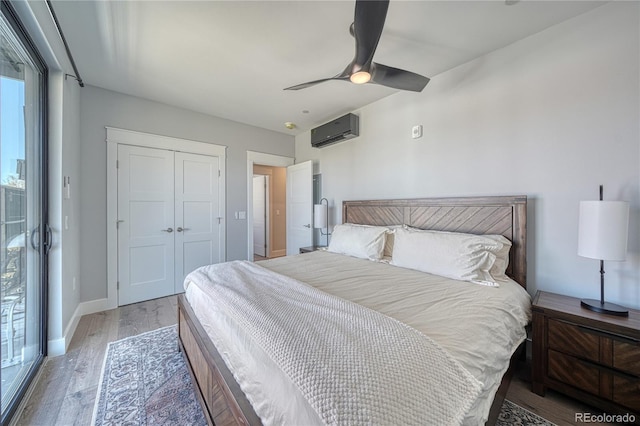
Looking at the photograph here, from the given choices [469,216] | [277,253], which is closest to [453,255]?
[469,216]

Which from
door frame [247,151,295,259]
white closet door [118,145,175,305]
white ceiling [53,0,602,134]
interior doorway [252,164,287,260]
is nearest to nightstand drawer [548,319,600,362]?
white ceiling [53,0,602,134]

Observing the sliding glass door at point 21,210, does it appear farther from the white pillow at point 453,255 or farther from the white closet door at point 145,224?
the white pillow at point 453,255

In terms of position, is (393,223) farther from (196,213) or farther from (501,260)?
(196,213)

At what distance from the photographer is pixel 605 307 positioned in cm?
162

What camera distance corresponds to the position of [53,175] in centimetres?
212

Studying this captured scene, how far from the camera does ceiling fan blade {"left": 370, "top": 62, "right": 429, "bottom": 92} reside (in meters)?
1.94

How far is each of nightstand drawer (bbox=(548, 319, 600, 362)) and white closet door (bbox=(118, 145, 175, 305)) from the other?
162 inches

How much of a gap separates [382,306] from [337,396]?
768 millimetres

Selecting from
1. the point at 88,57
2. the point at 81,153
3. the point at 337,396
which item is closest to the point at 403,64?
the point at 337,396

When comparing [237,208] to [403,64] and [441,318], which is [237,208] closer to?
[403,64]

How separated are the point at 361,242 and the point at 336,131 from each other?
1794 mm

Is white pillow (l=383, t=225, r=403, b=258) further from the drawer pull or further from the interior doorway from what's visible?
the interior doorway

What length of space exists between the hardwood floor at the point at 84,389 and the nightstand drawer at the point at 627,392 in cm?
22

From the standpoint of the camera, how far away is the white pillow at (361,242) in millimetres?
2697
